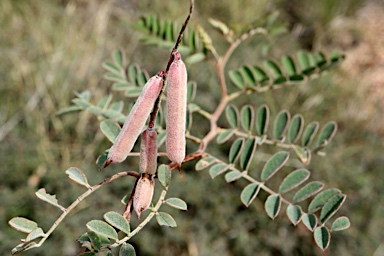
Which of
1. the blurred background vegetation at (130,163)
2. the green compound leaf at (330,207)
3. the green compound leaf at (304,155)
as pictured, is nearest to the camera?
the green compound leaf at (330,207)

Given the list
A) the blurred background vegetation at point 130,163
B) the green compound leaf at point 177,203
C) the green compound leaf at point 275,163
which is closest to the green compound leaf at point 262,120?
the green compound leaf at point 275,163

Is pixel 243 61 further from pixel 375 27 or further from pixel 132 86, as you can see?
pixel 132 86

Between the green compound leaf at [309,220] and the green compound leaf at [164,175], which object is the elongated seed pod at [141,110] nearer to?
the green compound leaf at [164,175]

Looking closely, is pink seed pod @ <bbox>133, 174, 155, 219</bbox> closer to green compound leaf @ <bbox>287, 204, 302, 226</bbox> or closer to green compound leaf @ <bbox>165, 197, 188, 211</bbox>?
green compound leaf @ <bbox>165, 197, 188, 211</bbox>

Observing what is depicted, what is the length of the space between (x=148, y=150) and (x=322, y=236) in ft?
1.04

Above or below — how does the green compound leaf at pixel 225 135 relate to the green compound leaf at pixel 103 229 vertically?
above

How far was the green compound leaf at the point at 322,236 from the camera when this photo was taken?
29.5 inches

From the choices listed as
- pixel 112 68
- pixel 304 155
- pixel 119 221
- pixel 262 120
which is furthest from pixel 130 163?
pixel 119 221

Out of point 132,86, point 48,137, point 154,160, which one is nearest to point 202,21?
point 48,137

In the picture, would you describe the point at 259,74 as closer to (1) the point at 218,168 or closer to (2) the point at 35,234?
(1) the point at 218,168

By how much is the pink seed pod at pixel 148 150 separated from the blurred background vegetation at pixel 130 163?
3.57 ft

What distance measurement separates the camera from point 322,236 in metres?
0.76

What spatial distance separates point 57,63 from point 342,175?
1.59m

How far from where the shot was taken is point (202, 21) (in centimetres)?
339
